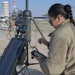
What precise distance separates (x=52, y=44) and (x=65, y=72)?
1.10 ft

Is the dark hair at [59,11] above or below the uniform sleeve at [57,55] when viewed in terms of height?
above

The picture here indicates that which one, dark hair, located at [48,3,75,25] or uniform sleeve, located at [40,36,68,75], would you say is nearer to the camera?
uniform sleeve, located at [40,36,68,75]

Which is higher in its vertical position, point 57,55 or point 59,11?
point 59,11

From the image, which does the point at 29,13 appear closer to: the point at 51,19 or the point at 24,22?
the point at 24,22

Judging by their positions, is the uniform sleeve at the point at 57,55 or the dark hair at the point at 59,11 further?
the dark hair at the point at 59,11

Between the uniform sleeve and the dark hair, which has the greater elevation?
the dark hair

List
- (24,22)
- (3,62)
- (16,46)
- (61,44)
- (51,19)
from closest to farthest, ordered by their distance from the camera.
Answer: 1. (61,44)
2. (51,19)
3. (3,62)
4. (16,46)
5. (24,22)

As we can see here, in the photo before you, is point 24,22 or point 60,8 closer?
point 60,8

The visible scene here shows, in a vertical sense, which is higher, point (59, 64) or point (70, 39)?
point (70, 39)

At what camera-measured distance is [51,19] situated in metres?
2.54

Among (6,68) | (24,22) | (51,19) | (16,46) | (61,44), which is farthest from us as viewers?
(24,22)

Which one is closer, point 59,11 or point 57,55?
point 57,55

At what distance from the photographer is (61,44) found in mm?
2367

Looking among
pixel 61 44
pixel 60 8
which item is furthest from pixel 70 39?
pixel 60 8
